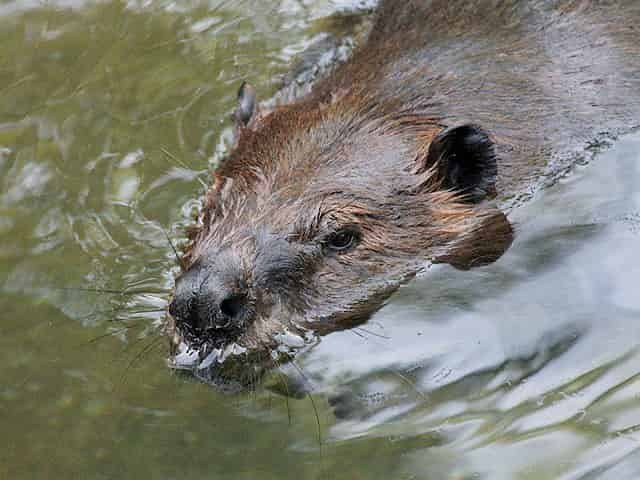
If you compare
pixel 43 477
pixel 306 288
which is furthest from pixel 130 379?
pixel 306 288

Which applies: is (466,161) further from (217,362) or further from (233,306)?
(217,362)

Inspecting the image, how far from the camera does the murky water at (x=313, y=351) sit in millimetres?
3621

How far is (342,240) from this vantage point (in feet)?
12.8

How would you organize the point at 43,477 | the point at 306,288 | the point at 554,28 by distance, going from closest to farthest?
1. the point at 43,477
2. the point at 306,288
3. the point at 554,28

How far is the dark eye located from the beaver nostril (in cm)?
46

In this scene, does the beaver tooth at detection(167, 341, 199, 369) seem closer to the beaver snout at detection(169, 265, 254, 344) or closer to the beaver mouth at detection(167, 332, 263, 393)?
the beaver mouth at detection(167, 332, 263, 393)

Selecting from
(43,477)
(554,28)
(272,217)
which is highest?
(554,28)

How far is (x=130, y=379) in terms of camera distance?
3.92 m

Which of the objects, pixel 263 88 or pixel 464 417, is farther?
pixel 263 88

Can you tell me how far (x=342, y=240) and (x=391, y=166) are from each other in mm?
346

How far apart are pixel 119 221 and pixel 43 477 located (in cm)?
147

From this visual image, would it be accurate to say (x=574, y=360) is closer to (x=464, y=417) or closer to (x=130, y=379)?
(x=464, y=417)

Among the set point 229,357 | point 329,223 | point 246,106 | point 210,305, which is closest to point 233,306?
point 210,305

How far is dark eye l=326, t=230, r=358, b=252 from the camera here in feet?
12.7
